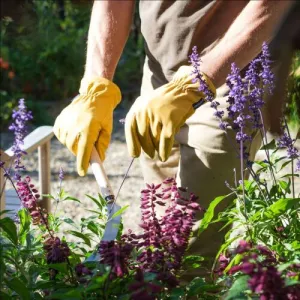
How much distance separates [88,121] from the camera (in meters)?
2.39

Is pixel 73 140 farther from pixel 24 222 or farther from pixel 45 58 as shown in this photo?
pixel 45 58

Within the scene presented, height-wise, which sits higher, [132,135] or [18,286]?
[132,135]

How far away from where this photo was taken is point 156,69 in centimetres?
298

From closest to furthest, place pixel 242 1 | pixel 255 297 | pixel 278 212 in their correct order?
pixel 255 297 → pixel 278 212 → pixel 242 1

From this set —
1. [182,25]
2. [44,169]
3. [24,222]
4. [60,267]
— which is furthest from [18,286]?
[44,169]

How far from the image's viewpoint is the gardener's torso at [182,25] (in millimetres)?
2719

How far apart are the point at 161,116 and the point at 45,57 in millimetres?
6686

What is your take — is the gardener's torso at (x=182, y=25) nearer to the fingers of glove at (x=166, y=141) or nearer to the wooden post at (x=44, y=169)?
the fingers of glove at (x=166, y=141)

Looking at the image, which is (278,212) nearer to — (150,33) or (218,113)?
(218,113)

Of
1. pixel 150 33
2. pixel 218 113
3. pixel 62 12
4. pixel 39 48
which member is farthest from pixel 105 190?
pixel 62 12

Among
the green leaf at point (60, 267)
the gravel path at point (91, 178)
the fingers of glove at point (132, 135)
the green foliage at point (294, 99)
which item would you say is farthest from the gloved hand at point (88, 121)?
the gravel path at point (91, 178)

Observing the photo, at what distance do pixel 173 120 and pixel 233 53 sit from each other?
1.23 ft

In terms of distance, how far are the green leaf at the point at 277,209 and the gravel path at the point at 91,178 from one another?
11.4ft

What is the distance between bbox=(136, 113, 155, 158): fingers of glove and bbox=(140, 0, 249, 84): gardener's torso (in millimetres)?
674
